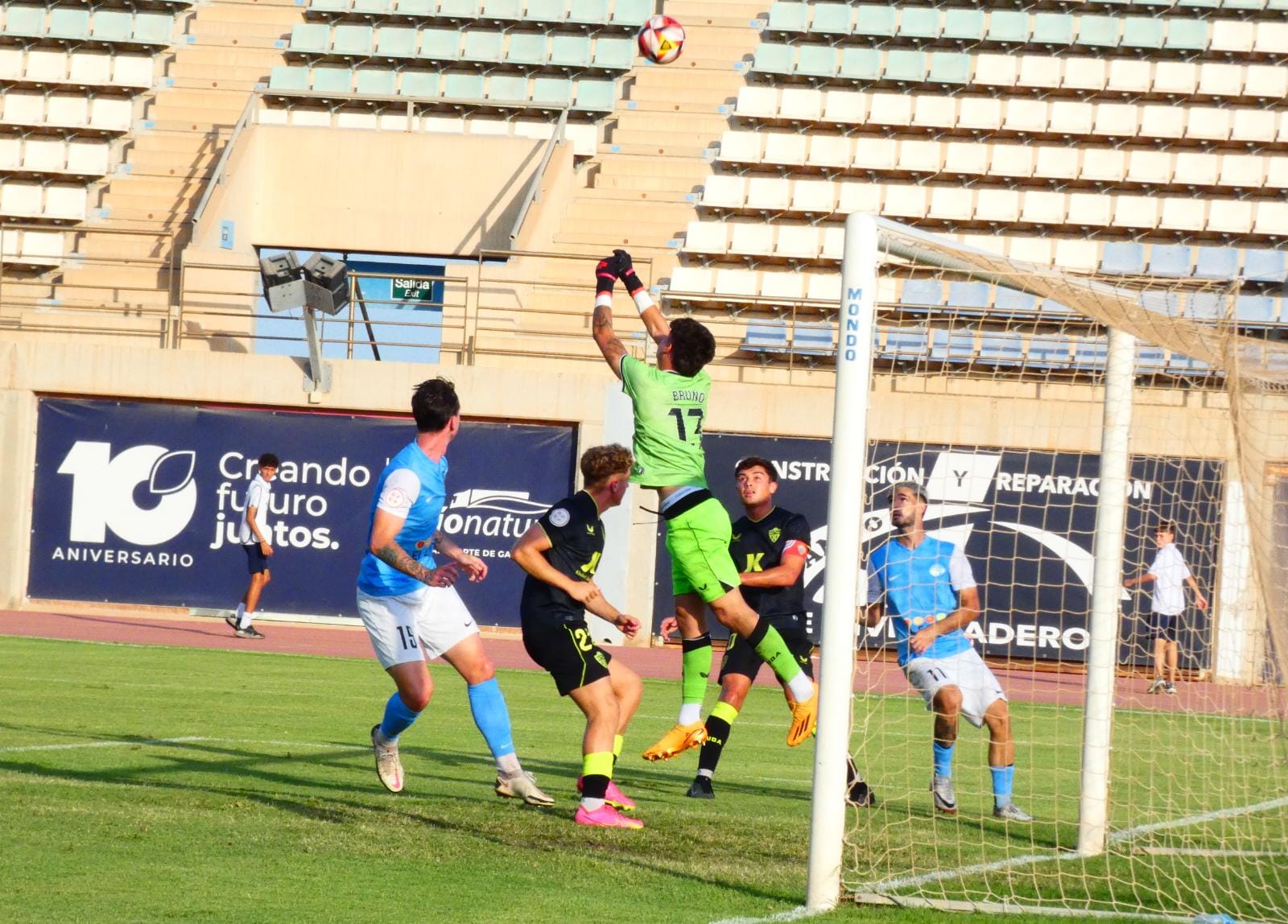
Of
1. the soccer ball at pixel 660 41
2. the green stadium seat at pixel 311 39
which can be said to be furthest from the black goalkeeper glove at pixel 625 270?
the green stadium seat at pixel 311 39

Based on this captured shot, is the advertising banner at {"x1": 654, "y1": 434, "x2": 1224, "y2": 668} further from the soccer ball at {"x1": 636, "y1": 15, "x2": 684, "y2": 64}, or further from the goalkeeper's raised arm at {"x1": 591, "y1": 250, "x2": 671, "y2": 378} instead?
the goalkeeper's raised arm at {"x1": 591, "y1": 250, "x2": 671, "y2": 378}

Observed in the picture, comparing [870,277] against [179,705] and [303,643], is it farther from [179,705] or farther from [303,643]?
[303,643]

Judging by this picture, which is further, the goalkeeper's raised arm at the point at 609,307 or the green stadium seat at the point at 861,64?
the green stadium seat at the point at 861,64

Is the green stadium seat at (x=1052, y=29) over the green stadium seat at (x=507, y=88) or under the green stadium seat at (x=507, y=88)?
over

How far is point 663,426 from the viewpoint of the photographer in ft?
26.5

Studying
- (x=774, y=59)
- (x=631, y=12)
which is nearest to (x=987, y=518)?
(x=774, y=59)

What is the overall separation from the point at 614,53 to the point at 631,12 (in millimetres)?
927

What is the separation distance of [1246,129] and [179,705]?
20.7 meters

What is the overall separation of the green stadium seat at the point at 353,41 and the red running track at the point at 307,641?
11537mm

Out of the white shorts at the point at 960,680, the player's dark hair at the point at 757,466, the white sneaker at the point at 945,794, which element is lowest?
the white sneaker at the point at 945,794

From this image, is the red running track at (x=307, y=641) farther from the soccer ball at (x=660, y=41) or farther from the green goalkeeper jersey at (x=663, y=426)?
the soccer ball at (x=660, y=41)

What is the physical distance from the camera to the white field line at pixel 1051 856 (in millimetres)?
6289

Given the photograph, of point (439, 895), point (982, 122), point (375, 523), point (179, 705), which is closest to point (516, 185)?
point (982, 122)

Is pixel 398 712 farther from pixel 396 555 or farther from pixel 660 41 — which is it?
pixel 660 41
